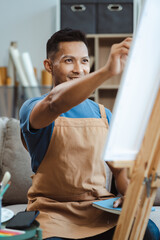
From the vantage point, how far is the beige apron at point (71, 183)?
1.17 meters

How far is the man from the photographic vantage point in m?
1.14

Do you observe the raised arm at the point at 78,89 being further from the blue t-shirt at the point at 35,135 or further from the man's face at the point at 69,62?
the man's face at the point at 69,62

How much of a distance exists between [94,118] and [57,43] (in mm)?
326

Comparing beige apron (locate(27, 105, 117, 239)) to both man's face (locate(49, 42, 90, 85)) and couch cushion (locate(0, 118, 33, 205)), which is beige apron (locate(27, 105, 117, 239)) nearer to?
man's face (locate(49, 42, 90, 85))

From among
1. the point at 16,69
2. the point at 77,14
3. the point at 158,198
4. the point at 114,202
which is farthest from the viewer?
the point at 16,69

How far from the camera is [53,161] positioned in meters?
1.22

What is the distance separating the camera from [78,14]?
3336 mm

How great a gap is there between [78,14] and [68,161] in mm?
2407

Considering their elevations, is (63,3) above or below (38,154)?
above

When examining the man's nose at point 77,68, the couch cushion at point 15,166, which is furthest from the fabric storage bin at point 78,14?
the man's nose at point 77,68

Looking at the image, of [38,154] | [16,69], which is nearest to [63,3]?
[16,69]

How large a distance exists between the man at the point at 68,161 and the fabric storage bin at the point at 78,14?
2041 mm

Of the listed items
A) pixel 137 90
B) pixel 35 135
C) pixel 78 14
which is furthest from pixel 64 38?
pixel 78 14

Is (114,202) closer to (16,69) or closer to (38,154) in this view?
(38,154)
